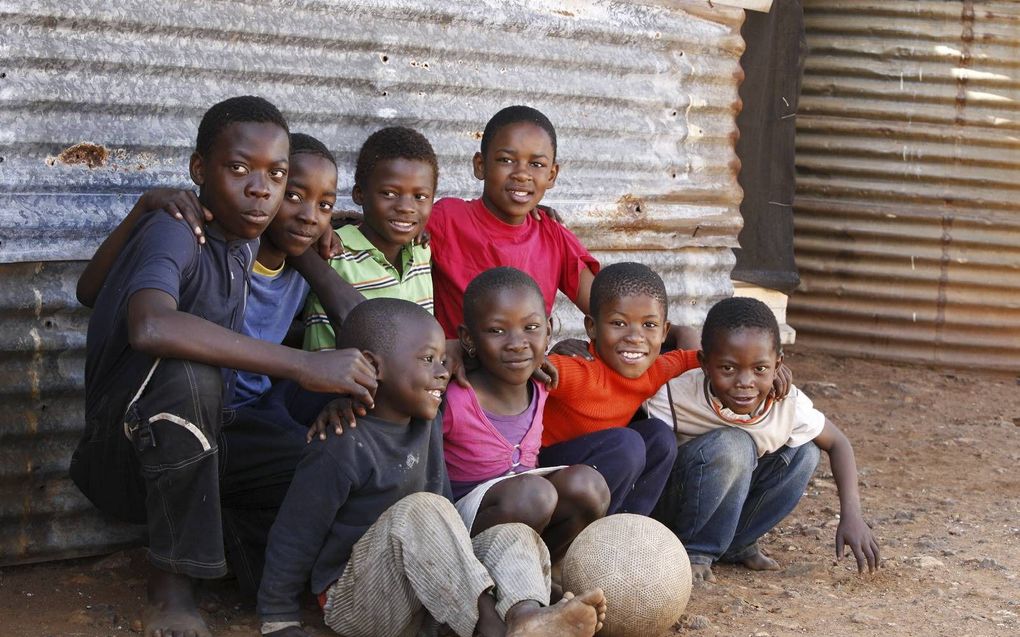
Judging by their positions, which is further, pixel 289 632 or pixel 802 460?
pixel 802 460

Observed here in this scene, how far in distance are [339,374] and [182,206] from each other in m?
0.56

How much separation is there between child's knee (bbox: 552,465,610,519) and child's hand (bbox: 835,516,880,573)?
30.7 inches

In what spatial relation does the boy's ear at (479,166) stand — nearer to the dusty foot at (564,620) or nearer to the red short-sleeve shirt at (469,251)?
the red short-sleeve shirt at (469,251)

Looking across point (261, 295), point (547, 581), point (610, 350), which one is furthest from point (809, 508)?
point (261, 295)

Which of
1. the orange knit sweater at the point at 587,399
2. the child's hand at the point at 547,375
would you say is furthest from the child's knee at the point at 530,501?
the orange knit sweater at the point at 587,399

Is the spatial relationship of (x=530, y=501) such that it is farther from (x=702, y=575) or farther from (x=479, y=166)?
(x=479, y=166)

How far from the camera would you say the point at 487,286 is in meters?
3.14

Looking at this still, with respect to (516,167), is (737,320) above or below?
below

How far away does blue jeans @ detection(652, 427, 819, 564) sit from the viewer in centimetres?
342

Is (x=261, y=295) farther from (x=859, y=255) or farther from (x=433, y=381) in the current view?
(x=859, y=255)

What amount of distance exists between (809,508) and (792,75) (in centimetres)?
232

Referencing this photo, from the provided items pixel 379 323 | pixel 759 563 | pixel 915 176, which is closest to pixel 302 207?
pixel 379 323

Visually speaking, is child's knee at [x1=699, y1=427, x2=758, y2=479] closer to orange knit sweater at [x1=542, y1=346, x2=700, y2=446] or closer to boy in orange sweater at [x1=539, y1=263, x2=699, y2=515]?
boy in orange sweater at [x1=539, y1=263, x2=699, y2=515]

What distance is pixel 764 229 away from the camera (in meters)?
5.86
